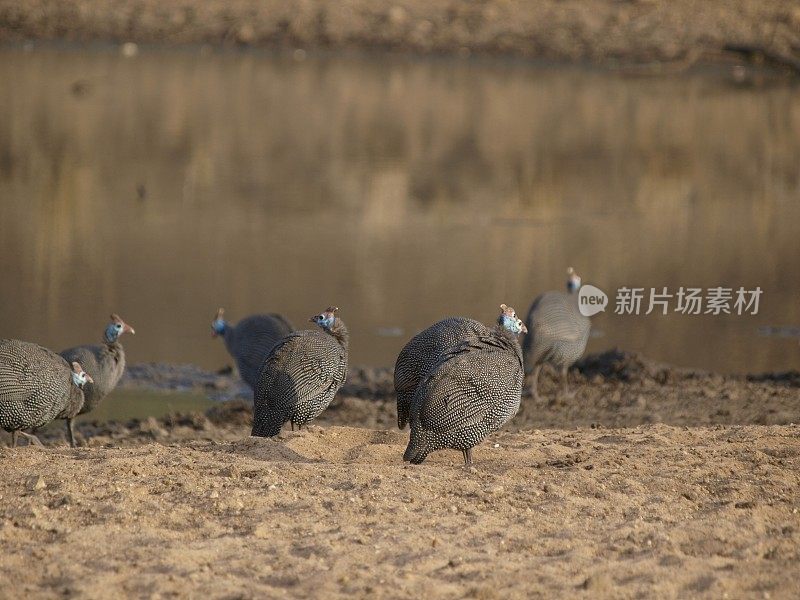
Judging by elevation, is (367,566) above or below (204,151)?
above

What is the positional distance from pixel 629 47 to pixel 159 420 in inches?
1057

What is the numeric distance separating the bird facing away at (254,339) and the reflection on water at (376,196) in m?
1.18

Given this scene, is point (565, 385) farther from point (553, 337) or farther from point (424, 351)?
point (424, 351)

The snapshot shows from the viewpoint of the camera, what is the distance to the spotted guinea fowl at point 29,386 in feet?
23.8

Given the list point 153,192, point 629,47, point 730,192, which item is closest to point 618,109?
point 629,47

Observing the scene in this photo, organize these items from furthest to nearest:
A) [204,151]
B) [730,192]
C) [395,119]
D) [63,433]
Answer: [395,119]
[204,151]
[730,192]
[63,433]

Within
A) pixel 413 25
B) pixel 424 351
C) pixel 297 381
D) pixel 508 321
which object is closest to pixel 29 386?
pixel 297 381

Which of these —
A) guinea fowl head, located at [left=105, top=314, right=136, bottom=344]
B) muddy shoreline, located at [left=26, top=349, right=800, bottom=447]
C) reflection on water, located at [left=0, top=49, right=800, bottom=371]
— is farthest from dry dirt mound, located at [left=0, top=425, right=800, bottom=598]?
reflection on water, located at [left=0, top=49, right=800, bottom=371]

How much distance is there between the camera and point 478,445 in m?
7.02

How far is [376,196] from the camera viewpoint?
61.3 feet

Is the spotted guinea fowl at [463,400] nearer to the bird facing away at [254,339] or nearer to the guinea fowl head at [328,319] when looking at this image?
the guinea fowl head at [328,319]

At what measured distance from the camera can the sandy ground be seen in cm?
491

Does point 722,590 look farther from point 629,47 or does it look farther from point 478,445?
point 629,47

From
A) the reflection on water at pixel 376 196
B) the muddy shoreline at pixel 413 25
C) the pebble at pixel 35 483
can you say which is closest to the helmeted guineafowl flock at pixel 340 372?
the pebble at pixel 35 483
